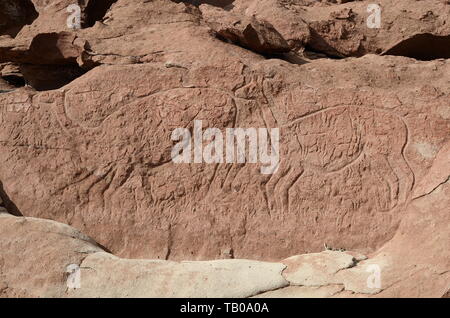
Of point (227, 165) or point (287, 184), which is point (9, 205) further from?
point (287, 184)

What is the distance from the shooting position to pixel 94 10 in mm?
10469

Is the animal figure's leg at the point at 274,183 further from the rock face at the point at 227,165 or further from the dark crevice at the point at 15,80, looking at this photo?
the dark crevice at the point at 15,80

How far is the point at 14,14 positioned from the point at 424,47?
636 centimetres

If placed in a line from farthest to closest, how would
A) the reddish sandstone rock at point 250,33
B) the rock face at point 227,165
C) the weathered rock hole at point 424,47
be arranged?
1. the weathered rock hole at point 424,47
2. the reddish sandstone rock at point 250,33
3. the rock face at point 227,165

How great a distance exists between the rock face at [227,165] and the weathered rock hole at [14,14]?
12.2ft

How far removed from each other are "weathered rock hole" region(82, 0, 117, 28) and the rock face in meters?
2.25

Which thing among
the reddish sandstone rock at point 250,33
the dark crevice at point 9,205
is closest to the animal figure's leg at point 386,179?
the reddish sandstone rock at point 250,33

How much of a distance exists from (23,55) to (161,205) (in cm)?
296

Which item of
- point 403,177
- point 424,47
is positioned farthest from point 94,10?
point 403,177

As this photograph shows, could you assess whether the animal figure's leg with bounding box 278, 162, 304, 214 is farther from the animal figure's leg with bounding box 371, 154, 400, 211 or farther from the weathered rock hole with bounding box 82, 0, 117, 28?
the weathered rock hole with bounding box 82, 0, 117, 28

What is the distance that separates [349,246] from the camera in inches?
271

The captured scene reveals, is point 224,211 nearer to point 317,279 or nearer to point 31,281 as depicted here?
point 317,279

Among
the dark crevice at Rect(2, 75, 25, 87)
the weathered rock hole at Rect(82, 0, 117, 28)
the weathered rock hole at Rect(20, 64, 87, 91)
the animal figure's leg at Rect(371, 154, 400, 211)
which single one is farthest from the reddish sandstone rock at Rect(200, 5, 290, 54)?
the dark crevice at Rect(2, 75, 25, 87)

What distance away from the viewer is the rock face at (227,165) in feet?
21.3
